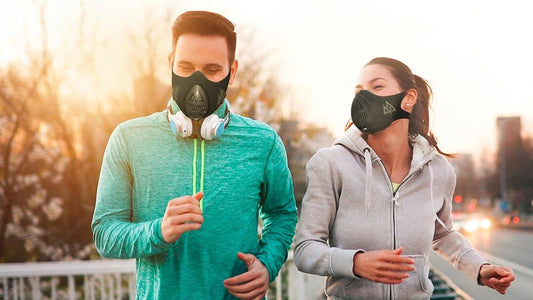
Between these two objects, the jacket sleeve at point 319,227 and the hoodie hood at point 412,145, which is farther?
the hoodie hood at point 412,145

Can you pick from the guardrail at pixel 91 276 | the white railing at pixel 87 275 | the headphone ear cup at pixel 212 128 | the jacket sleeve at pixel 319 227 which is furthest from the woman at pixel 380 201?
the white railing at pixel 87 275

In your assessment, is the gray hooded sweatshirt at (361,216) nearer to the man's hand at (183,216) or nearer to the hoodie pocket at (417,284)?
the hoodie pocket at (417,284)

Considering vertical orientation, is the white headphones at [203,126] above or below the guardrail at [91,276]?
above

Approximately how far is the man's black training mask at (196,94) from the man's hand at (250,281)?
1.83ft

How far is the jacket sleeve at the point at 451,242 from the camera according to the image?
2.57 m

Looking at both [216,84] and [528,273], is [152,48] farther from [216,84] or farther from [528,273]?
[528,273]

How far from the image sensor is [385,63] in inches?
100.0

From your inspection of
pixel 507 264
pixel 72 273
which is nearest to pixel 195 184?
pixel 72 273

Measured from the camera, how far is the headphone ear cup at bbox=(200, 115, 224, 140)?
2.02 m

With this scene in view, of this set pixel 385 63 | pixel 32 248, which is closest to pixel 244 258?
pixel 385 63

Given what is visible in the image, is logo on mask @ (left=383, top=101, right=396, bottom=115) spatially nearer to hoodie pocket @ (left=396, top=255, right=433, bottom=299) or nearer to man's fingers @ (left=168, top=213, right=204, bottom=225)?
hoodie pocket @ (left=396, top=255, right=433, bottom=299)

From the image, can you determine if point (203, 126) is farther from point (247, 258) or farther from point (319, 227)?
point (319, 227)

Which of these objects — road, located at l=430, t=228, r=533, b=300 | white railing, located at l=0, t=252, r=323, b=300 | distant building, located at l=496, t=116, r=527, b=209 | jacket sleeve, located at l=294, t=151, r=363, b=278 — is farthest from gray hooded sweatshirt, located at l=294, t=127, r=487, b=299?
distant building, located at l=496, t=116, r=527, b=209

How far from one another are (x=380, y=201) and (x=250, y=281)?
0.74m
